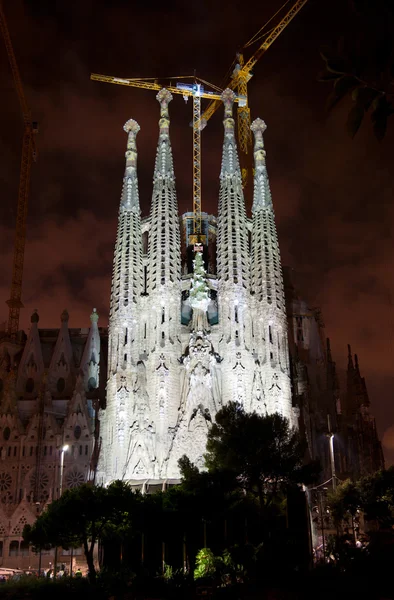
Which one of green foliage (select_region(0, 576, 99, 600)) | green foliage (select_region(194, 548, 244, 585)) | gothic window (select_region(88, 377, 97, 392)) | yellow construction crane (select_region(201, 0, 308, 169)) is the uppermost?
yellow construction crane (select_region(201, 0, 308, 169))

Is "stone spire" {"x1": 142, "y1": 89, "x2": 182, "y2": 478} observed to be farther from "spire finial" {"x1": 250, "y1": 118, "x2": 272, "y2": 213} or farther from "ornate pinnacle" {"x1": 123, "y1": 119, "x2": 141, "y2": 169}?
"spire finial" {"x1": 250, "y1": 118, "x2": 272, "y2": 213}

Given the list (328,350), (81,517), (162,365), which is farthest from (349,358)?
(81,517)

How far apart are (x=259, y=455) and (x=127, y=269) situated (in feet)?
101

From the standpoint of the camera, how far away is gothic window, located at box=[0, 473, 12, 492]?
64.7m

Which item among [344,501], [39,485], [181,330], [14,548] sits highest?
[181,330]

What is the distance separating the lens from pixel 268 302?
66.6 metres

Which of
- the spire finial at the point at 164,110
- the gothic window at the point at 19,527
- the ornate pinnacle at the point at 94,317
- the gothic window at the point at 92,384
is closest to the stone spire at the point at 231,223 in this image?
the spire finial at the point at 164,110

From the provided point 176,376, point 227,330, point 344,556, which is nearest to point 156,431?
point 176,376

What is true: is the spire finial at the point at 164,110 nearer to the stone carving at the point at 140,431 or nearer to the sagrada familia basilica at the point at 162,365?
the sagrada familia basilica at the point at 162,365

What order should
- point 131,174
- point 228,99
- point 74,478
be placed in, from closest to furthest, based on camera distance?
point 74,478, point 131,174, point 228,99

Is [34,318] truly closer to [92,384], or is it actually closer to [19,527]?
[92,384]

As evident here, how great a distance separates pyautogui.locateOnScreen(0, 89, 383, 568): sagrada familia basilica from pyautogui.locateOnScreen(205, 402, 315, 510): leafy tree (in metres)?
14.5

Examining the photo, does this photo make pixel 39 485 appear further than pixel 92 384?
No

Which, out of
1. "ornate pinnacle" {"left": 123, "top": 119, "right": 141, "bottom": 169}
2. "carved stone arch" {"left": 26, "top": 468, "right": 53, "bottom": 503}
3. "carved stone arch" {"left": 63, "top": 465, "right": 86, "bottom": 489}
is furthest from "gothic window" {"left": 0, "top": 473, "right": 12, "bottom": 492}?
"ornate pinnacle" {"left": 123, "top": 119, "right": 141, "bottom": 169}
